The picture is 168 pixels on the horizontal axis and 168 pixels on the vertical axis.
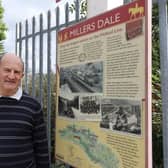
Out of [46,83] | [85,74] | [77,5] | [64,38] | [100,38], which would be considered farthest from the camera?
[46,83]

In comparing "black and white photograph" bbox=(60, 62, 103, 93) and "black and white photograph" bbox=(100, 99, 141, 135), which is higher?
"black and white photograph" bbox=(60, 62, 103, 93)

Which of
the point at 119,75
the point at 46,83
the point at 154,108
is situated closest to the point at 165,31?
the point at 119,75

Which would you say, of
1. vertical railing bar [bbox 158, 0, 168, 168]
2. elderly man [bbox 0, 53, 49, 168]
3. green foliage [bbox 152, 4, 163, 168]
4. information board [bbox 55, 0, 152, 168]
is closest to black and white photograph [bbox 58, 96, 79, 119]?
information board [bbox 55, 0, 152, 168]

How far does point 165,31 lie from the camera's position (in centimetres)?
238

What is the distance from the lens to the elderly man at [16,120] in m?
2.90

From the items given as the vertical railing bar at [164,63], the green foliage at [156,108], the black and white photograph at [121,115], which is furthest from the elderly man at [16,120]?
the vertical railing bar at [164,63]

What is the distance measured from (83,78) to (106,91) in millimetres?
350

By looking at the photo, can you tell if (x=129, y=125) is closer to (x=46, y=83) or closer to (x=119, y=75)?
(x=119, y=75)

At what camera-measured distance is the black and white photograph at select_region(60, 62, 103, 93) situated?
273 cm

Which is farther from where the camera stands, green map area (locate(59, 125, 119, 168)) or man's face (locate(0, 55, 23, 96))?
man's face (locate(0, 55, 23, 96))

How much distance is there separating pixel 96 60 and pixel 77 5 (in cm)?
99

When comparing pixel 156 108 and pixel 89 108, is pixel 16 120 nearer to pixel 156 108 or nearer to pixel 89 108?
pixel 89 108

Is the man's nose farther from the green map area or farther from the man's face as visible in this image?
the green map area

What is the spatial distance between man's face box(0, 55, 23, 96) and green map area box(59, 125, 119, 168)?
20.2 inches
